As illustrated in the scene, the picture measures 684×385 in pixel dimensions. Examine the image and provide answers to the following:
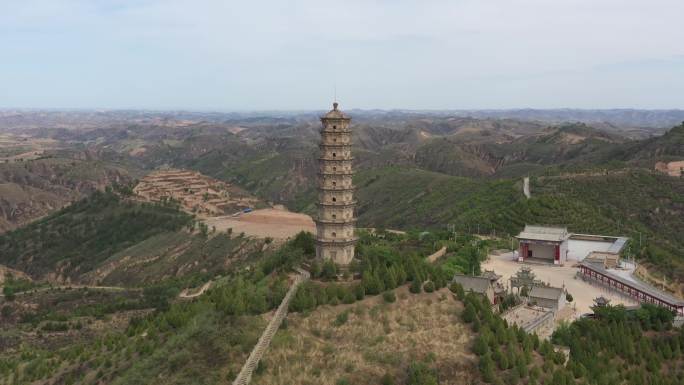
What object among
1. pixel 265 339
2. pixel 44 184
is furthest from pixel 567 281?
pixel 44 184

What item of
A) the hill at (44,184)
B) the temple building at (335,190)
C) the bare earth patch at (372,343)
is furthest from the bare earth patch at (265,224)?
the hill at (44,184)

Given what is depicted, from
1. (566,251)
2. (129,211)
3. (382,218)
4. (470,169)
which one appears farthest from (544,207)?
(470,169)

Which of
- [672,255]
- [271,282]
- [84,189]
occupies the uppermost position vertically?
[271,282]

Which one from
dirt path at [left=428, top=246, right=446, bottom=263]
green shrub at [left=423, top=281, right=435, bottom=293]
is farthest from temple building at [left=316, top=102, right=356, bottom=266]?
dirt path at [left=428, top=246, right=446, bottom=263]

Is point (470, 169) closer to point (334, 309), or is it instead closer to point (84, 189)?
point (84, 189)

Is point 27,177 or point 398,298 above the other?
point 398,298

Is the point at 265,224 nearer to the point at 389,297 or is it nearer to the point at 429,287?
the point at 429,287

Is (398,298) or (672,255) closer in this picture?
(398,298)
